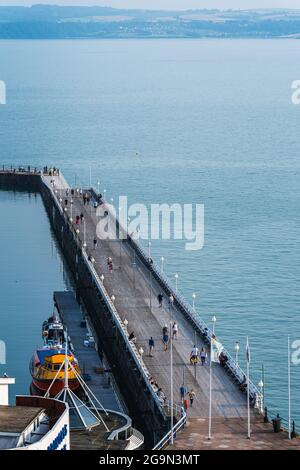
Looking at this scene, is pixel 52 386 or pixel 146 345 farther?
pixel 146 345

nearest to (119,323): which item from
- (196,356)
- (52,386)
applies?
(52,386)

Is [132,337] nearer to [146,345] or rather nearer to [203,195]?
[146,345]

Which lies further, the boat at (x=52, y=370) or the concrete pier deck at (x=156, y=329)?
the boat at (x=52, y=370)

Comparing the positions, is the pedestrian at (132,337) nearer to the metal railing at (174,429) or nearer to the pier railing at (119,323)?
the pier railing at (119,323)

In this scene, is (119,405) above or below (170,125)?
below

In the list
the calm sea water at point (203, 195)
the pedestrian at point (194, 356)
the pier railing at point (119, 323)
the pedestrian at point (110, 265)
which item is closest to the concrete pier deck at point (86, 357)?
the calm sea water at point (203, 195)

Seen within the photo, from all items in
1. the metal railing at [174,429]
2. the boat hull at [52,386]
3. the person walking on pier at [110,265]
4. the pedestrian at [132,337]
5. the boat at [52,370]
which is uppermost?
the person walking on pier at [110,265]

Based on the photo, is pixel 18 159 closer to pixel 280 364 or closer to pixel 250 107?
pixel 250 107
